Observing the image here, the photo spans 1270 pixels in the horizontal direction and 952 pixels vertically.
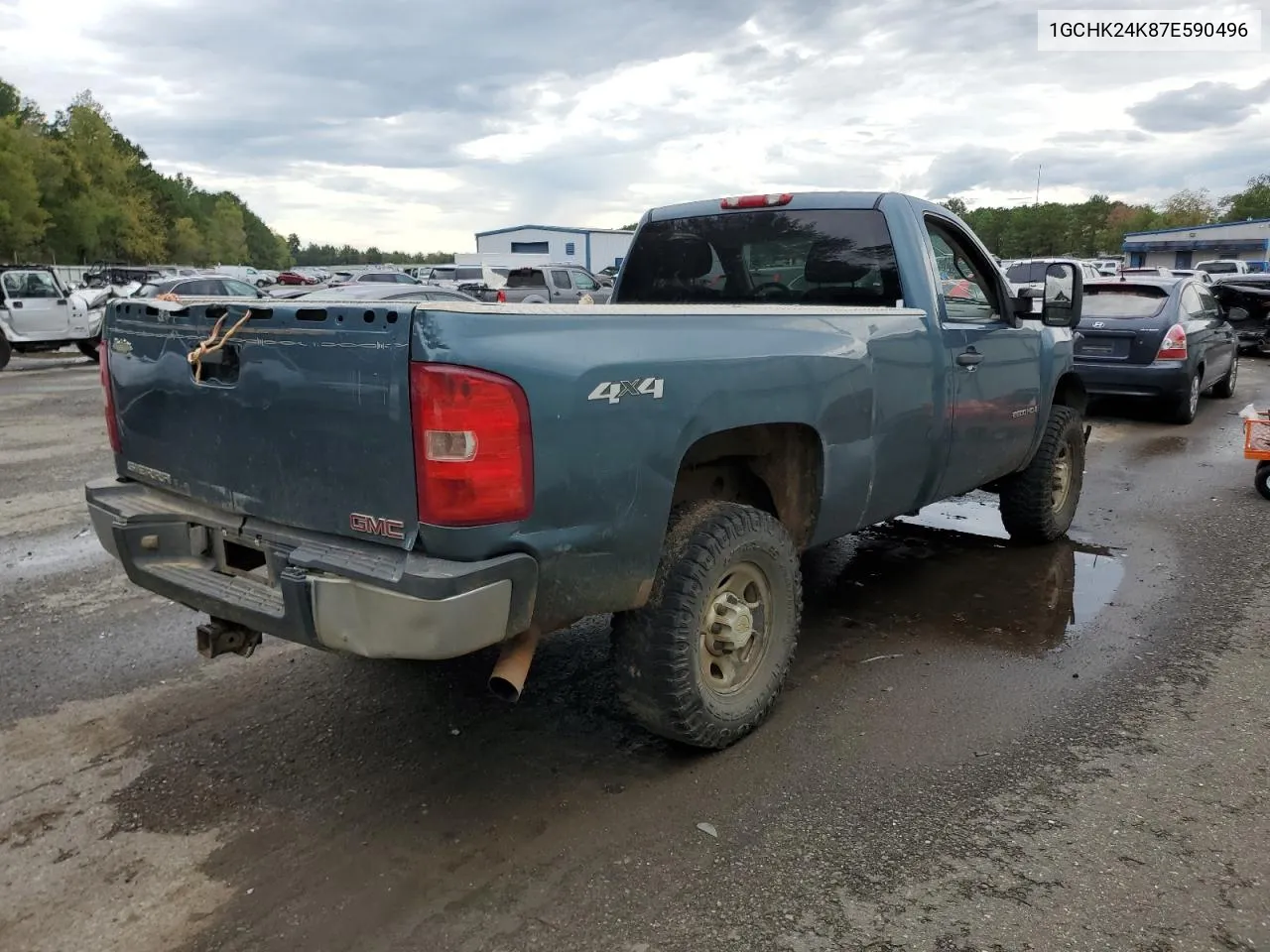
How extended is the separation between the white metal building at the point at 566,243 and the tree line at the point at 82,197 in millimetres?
28842

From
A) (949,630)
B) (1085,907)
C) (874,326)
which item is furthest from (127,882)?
(949,630)

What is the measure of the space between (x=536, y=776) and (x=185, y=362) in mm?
1850

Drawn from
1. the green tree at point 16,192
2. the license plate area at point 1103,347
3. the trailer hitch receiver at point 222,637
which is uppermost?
the green tree at point 16,192

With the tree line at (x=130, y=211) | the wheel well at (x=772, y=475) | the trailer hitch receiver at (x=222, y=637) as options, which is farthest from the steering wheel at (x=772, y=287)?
the tree line at (x=130, y=211)

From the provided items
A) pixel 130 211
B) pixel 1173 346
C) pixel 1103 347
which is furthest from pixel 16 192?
pixel 1173 346

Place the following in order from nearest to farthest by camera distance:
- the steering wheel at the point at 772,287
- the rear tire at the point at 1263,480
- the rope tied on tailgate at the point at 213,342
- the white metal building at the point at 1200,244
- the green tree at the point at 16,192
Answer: the rope tied on tailgate at the point at 213,342, the steering wheel at the point at 772,287, the rear tire at the point at 1263,480, the green tree at the point at 16,192, the white metal building at the point at 1200,244

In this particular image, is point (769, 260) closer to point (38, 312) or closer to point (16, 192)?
point (38, 312)

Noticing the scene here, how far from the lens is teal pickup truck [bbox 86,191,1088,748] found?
260cm

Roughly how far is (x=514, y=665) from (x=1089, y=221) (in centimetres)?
12371

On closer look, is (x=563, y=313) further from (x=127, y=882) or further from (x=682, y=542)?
(x=127, y=882)

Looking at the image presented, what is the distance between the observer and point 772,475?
384cm

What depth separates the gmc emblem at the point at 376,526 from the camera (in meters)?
2.69

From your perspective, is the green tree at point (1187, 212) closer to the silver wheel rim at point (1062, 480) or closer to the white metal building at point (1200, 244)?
the white metal building at point (1200, 244)

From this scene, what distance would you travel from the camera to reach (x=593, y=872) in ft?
9.25
